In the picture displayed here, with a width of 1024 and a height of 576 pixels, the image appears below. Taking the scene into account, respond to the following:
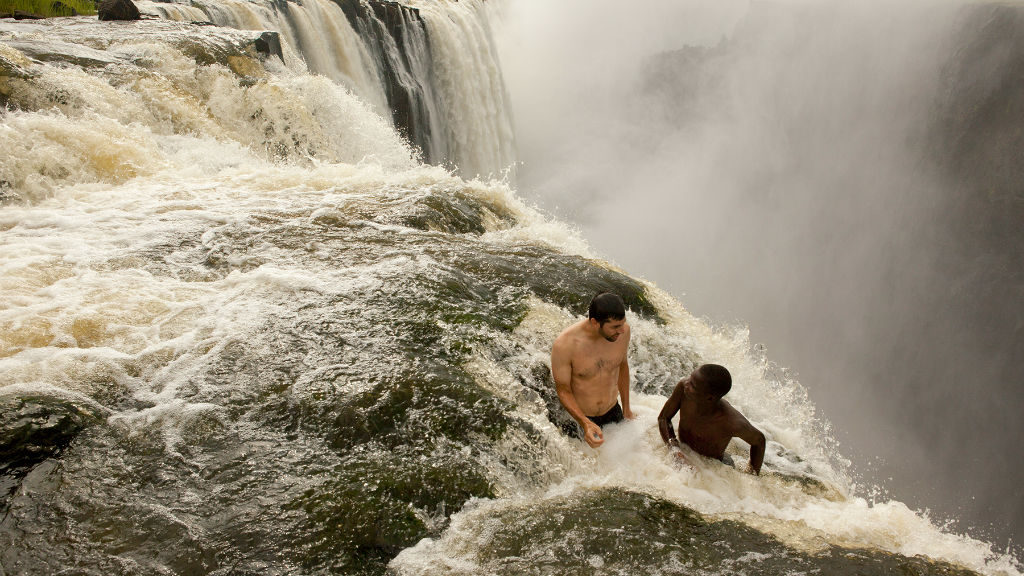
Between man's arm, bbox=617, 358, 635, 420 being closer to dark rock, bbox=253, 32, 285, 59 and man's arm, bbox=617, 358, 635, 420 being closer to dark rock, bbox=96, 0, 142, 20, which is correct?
dark rock, bbox=253, 32, 285, 59

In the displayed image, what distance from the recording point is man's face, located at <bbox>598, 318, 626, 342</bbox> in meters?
3.26

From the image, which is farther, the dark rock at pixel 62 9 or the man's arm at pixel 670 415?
the dark rock at pixel 62 9

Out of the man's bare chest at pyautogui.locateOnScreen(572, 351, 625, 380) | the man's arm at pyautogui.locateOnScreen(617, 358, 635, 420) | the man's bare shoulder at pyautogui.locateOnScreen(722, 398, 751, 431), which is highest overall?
the man's bare shoulder at pyautogui.locateOnScreen(722, 398, 751, 431)

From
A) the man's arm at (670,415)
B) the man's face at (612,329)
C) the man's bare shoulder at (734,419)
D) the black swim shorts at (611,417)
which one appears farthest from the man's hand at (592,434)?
the man's bare shoulder at (734,419)

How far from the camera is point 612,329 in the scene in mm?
3275

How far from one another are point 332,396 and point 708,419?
2.21m

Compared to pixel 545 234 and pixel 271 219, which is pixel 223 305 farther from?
pixel 545 234

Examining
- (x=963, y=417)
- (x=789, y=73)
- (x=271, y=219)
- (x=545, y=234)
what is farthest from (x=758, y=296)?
(x=271, y=219)

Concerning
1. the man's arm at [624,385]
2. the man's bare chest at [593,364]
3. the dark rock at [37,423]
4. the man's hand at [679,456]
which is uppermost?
the man's bare chest at [593,364]

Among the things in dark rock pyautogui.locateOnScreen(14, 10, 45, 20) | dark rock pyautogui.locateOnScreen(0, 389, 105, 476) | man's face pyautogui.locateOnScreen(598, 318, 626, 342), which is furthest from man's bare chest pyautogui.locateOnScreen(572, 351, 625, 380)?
dark rock pyautogui.locateOnScreen(14, 10, 45, 20)

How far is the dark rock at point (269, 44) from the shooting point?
9656mm

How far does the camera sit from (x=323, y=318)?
4012 millimetres

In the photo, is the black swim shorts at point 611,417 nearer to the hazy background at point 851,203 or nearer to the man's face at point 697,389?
the man's face at point 697,389

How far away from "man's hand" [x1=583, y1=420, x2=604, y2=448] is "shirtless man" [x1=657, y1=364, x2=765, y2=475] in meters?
0.41
